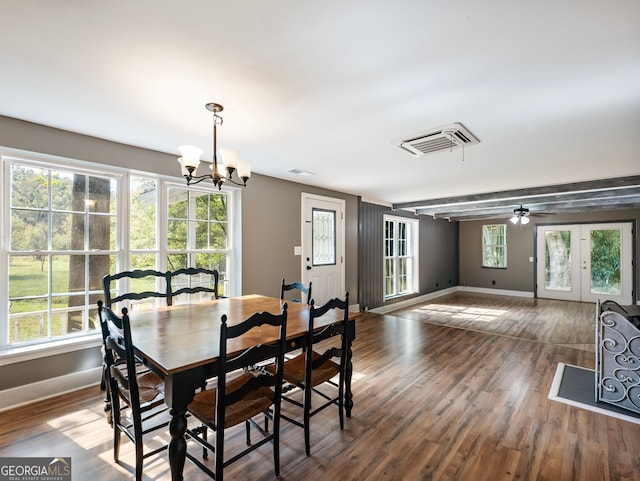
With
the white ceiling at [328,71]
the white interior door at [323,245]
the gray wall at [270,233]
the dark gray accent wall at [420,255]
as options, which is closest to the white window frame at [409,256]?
the dark gray accent wall at [420,255]

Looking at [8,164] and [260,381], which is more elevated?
[8,164]

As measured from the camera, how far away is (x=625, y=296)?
7.09 m

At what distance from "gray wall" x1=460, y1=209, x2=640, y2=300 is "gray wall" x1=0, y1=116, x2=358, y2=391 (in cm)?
540

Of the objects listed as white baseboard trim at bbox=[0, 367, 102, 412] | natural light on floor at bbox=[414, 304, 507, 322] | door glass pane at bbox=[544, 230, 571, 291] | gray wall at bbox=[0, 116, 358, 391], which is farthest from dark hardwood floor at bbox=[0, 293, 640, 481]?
door glass pane at bbox=[544, 230, 571, 291]

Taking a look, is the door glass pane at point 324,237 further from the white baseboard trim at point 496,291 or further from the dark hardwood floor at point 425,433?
the white baseboard trim at point 496,291

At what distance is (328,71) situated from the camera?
1.82 m

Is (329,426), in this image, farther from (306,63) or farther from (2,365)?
(2,365)

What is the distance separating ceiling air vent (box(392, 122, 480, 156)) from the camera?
2651 millimetres

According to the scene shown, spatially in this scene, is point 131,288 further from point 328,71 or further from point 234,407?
point 328,71

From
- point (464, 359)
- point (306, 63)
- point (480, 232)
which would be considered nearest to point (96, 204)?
point (306, 63)

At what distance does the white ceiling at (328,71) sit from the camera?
1.38m

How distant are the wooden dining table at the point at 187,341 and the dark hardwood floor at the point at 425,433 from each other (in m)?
0.42

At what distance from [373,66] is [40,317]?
336cm

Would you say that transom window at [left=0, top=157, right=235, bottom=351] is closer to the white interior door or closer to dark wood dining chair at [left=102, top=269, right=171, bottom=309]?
dark wood dining chair at [left=102, top=269, right=171, bottom=309]
